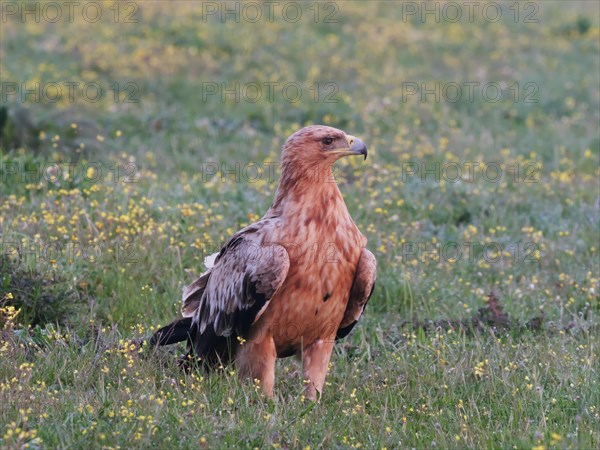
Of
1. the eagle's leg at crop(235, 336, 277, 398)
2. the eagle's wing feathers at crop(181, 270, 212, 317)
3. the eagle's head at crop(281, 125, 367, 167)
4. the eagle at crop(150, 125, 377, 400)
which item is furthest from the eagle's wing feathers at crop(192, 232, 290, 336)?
the eagle's head at crop(281, 125, 367, 167)

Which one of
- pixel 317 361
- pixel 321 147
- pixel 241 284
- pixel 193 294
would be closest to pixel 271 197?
pixel 193 294

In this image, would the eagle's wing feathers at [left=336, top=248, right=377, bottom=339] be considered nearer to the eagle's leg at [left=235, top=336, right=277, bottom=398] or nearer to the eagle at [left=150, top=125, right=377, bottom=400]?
the eagle at [left=150, top=125, right=377, bottom=400]

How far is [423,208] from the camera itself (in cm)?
1001

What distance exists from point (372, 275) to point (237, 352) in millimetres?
991

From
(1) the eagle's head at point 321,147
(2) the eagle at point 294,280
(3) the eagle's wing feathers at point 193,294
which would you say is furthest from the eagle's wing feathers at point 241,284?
(1) the eagle's head at point 321,147

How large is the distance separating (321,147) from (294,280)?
0.89 m

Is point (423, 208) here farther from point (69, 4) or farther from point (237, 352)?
point (69, 4)

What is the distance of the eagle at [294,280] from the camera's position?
6043 mm

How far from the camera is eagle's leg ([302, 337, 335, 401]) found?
250 inches

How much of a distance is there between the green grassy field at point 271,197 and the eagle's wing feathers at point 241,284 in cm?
36

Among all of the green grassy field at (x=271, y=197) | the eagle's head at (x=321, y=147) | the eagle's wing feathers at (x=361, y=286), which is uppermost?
the eagle's head at (x=321, y=147)

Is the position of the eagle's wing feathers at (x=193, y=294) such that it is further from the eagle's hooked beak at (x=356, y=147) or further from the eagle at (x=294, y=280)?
the eagle's hooked beak at (x=356, y=147)

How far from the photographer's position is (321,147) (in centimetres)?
637

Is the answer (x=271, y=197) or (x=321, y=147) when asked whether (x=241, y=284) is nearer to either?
(x=321, y=147)
